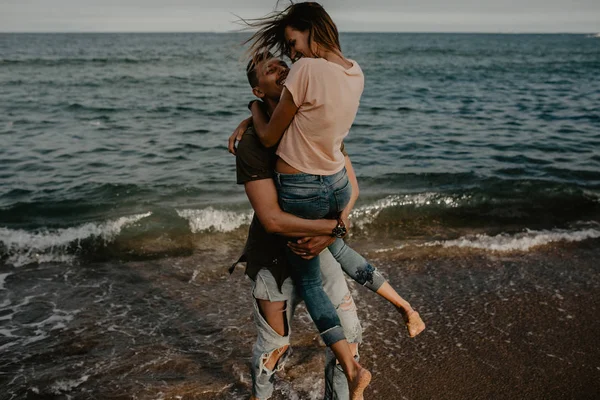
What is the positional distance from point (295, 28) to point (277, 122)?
618 millimetres

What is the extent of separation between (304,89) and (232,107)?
16329mm

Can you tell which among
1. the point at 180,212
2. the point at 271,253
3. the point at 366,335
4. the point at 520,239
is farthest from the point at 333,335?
the point at 180,212

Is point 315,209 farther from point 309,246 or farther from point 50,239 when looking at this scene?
point 50,239

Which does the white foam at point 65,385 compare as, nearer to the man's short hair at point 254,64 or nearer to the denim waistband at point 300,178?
the denim waistband at point 300,178

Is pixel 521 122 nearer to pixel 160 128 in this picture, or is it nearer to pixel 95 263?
pixel 160 128

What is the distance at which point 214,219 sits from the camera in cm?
781

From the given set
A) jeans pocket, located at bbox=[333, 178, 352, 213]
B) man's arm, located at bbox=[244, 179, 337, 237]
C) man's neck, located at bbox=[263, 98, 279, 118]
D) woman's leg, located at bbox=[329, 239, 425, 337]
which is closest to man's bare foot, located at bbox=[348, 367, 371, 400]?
woman's leg, located at bbox=[329, 239, 425, 337]

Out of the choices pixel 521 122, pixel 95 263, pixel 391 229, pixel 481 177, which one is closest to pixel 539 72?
pixel 521 122

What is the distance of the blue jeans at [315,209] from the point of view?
2.85 metres

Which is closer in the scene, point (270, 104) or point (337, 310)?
point (270, 104)

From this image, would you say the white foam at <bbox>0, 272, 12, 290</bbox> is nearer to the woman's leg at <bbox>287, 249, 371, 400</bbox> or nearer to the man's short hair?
the woman's leg at <bbox>287, 249, 371, 400</bbox>

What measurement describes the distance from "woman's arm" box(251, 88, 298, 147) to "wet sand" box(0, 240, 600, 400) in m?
2.08

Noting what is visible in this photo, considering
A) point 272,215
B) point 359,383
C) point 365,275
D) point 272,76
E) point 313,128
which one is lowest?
point 359,383

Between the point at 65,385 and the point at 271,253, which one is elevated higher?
the point at 271,253
